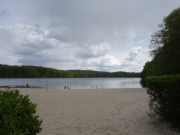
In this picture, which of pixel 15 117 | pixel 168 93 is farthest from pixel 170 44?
pixel 15 117

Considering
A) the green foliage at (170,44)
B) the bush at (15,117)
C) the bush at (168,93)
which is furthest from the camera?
the green foliage at (170,44)

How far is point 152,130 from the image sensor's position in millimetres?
4430

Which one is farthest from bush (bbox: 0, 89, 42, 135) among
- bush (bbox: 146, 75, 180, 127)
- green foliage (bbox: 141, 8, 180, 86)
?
green foliage (bbox: 141, 8, 180, 86)

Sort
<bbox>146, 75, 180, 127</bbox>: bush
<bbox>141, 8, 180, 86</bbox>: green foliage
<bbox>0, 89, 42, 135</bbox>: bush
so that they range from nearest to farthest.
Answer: <bbox>0, 89, 42, 135</bbox>: bush, <bbox>146, 75, 180, 127</bbox>: bush, <bbox>141, 8, 180, 86</bbox>: green foliage

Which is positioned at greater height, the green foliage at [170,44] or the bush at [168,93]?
the green foliage at [170,44]

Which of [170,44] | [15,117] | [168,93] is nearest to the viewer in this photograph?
[15,117]

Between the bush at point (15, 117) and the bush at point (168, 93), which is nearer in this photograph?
the bush at point (15, 117)

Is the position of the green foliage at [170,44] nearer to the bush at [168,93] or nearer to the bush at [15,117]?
the bush at [168,93]

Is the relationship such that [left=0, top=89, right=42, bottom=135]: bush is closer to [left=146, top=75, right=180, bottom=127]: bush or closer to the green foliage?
[left=146, top=75, right=180, bottom=127]: bush

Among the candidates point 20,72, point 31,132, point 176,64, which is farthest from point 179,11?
point 20,72

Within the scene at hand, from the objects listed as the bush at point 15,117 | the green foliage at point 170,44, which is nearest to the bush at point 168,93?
the bush at point 15,117

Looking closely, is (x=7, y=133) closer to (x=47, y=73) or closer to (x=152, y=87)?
(x=152, y=87)

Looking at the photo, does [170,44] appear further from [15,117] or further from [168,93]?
[15,117]

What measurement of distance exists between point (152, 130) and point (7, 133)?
13.9 ft
